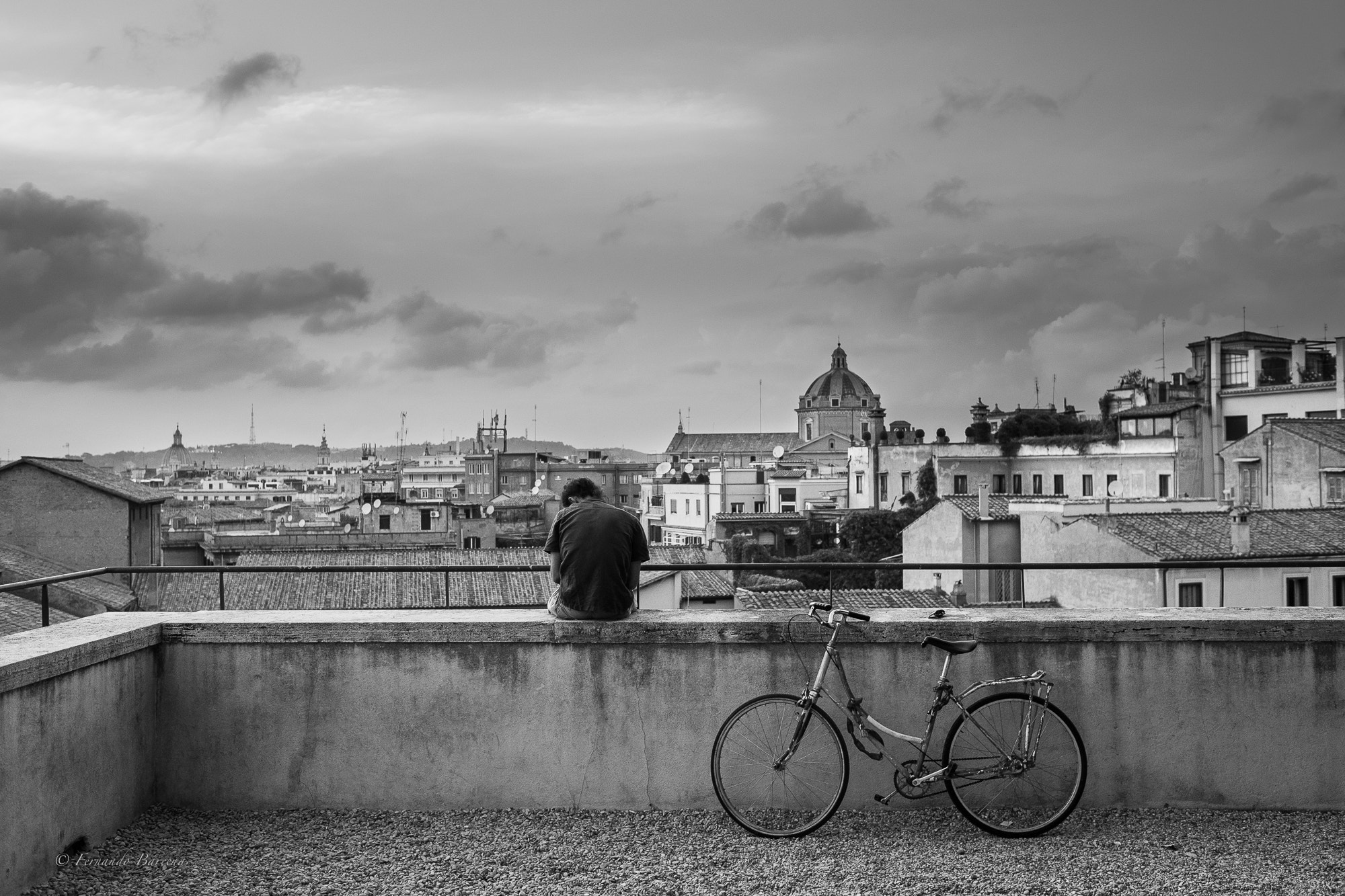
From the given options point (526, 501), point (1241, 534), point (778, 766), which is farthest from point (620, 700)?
point (526, 501)

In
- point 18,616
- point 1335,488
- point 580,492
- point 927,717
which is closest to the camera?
point 927,717

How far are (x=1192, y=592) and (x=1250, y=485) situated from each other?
61.3 feet

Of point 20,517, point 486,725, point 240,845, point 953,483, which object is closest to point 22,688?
point 240,845

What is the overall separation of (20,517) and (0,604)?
584 inches

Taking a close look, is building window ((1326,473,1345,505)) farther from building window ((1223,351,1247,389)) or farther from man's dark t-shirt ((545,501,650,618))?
man's dark t-shirt ((545,501,650,618))

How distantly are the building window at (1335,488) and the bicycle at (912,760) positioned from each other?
34.6 meters

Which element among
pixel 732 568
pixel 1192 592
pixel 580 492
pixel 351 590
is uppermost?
pixel 580 492

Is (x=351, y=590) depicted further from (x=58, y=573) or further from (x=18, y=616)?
(x=18, y=616)

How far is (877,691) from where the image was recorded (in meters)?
5.29

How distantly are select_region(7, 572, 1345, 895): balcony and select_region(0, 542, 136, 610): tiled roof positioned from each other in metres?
18.8

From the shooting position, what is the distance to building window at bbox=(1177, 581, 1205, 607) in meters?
22.9

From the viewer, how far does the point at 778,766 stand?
5.16 metres

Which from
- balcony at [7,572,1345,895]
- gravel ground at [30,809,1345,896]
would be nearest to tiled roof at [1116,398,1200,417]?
balcony at [7,572,1345,895]

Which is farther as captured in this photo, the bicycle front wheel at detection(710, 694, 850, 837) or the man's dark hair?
the man's dark hair
